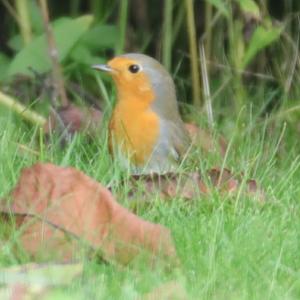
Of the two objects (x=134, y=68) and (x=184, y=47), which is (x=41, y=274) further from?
(x=184, y=47)

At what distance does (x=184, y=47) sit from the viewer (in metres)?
7.01

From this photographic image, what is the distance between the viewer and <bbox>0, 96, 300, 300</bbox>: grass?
12.4 feet

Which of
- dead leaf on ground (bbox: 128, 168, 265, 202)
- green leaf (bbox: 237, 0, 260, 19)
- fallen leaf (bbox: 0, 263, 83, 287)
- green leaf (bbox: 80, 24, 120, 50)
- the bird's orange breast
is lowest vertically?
fallen leaf (bbox: 0, 263, 83, 287)

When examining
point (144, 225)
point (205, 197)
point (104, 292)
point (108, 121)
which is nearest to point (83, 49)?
point (108, 121)

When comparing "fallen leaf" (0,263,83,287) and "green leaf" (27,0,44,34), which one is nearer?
"fallen leaf" (0,263,83,287)

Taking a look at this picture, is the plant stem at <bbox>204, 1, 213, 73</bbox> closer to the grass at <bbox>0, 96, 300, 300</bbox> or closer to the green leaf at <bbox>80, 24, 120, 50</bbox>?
the green leaf at <bbox>80, 24, 120, 50</bbox>

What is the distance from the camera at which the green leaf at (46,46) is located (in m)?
5.96

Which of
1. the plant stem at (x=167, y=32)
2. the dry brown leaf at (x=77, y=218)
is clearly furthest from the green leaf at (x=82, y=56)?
the dry brown leaf at (x=77, y=218)

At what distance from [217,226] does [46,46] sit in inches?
78.9

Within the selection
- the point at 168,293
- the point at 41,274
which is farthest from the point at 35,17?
the point at 168,293

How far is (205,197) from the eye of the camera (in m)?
4.55

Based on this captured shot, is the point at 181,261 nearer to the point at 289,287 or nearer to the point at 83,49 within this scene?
the point at 289,287

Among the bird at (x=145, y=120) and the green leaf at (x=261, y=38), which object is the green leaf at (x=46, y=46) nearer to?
the bird at (x=145, y=120)

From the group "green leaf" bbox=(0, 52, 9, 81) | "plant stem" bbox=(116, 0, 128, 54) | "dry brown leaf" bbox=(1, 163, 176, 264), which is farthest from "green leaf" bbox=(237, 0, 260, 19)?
"dry brown leaf" bbox=(1, 163, 176, 264)
